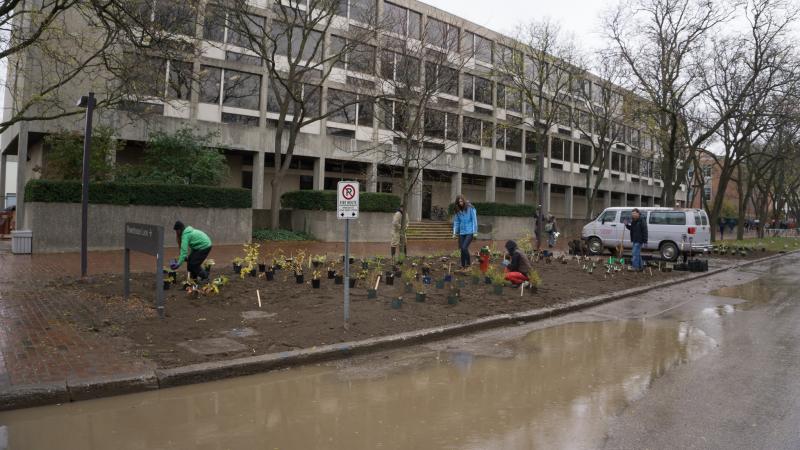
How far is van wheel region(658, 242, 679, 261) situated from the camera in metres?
19.2

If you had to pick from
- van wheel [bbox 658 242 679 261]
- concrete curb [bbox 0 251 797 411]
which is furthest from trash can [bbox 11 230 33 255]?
van wheel [bbox 658 242 679 261]

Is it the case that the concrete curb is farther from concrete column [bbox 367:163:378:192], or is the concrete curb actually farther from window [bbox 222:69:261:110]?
window [bbox 222:69:261:110]

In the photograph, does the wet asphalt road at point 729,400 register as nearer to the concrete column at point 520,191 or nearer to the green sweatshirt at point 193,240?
the green sweatshirt at point 193,240

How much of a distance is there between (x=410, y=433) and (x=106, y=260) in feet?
43.3

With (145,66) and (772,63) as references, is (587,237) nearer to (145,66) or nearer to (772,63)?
(772,63)

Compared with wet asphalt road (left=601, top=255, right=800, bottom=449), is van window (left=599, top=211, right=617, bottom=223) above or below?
above

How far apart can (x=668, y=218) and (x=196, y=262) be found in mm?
16239

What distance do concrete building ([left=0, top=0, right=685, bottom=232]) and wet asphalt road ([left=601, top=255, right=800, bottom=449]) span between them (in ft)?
37.5

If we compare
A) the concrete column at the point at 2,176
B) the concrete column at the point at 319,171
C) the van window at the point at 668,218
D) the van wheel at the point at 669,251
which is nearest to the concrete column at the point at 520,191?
the concrete column at the point at 319,171

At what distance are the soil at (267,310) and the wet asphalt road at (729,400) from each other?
125 inches

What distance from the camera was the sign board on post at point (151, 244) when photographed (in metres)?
7.33

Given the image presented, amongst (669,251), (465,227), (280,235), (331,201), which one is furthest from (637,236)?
(280,235)

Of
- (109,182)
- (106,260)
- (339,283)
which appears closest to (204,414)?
(339,283)

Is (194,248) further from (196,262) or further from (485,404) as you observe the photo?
(485,404)
